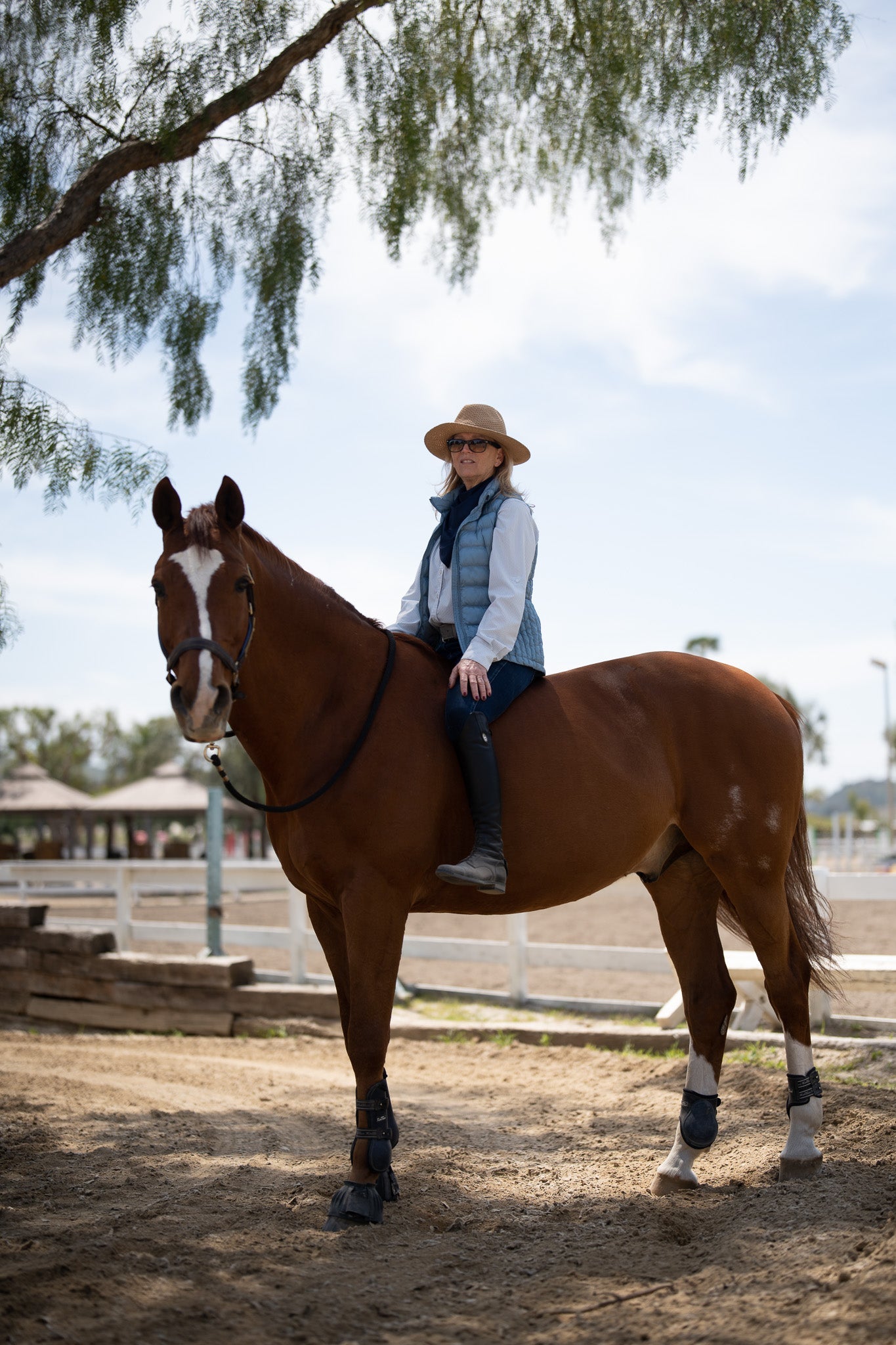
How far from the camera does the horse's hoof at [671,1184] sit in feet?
12.4

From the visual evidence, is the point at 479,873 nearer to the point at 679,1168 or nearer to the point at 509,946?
the point at 679,1168

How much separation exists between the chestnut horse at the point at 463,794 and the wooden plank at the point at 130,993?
4.76 m

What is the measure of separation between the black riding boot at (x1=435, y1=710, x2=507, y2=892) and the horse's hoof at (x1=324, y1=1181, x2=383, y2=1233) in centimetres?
105

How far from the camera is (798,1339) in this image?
91.2 inches

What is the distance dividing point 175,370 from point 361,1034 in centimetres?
404

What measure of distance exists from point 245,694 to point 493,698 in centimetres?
91

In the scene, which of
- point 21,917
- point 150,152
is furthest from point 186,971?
point 150,152

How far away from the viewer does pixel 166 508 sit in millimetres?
3447

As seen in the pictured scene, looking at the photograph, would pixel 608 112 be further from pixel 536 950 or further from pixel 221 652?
pixel 536 950

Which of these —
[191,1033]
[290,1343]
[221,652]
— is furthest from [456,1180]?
[191,1033]

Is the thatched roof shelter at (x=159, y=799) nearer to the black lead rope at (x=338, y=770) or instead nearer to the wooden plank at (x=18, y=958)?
the wooden plank at (x=18, y=958)

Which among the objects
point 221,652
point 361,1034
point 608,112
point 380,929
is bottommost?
point 361,1034

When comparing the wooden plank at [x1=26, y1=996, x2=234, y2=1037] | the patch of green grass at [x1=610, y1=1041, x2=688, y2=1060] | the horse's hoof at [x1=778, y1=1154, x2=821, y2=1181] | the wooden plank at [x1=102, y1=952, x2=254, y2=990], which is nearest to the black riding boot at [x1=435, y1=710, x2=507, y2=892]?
the horse's hoof at [x1=778, y1=1154, x2=821, y2=1181]

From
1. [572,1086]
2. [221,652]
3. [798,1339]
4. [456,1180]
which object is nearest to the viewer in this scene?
[798,1339]
